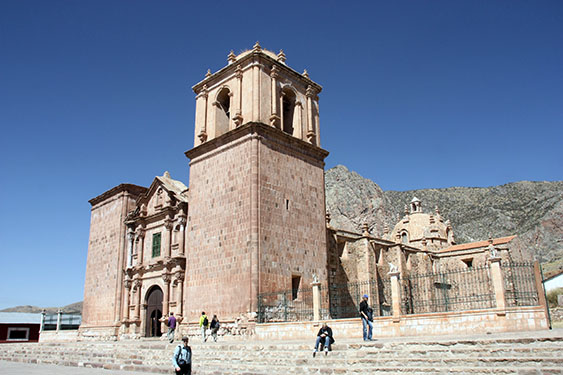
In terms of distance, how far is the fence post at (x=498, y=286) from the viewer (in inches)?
Answer: 452

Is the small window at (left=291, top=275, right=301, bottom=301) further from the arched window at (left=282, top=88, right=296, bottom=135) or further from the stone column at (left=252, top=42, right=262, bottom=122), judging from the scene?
the arched window at (left=282, top=88, right=296, bottom=135)

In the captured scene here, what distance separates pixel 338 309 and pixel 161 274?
316 inches

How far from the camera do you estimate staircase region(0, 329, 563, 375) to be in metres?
8.54

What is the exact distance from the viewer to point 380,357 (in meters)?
10.2

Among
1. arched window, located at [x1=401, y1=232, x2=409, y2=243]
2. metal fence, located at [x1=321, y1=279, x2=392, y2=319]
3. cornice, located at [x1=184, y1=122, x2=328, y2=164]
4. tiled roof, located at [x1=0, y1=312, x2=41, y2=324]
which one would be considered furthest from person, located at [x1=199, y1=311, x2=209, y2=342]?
arched window, located at [x1=401, y1=232, x2=409, y2=243]

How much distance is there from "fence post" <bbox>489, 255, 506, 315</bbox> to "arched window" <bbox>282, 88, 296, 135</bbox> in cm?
1154

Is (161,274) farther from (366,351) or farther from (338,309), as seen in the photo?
(366,351)

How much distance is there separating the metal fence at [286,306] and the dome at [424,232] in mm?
24022

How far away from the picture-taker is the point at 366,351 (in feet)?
34.4

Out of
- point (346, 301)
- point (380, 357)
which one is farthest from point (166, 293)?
point (380, 357)

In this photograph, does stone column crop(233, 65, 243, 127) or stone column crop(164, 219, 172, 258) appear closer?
stone column crop(233, 65, 243, 127)

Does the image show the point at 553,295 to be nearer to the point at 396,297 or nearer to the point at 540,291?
→ the point at 540,291

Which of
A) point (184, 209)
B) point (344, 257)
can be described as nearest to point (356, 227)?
point (344, 257)

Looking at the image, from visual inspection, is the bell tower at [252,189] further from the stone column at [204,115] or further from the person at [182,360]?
the person at [182,360]
